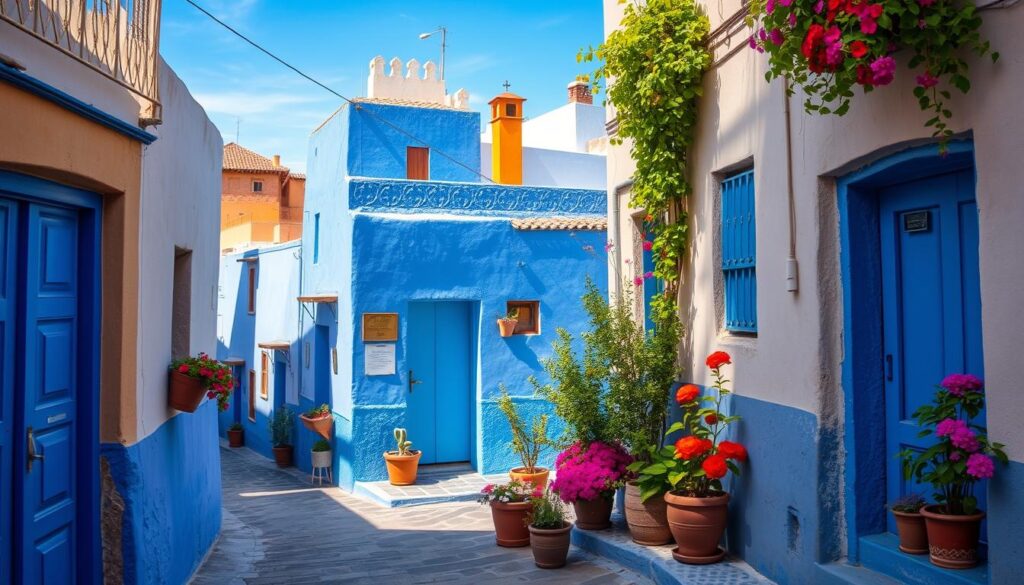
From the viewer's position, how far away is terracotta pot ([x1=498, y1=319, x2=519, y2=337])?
42.7 ft

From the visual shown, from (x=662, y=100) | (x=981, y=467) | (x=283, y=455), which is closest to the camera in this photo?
(x=981, y=467)

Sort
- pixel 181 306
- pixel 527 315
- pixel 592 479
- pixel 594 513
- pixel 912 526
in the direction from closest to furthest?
pixel 912 526 < pixel 181 306 < pixel 592 479 < pixel 594 513 < pixel 527 315

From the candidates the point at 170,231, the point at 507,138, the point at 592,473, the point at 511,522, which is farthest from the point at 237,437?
the point at 170,231

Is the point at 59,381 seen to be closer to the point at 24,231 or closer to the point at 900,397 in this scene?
the point at 24,231

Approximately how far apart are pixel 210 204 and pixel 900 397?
6178 mm

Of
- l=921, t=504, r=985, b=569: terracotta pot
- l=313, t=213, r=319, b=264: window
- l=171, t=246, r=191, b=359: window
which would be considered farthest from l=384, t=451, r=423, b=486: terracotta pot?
l=921, t=504, r=985, b=569: terracotta pot

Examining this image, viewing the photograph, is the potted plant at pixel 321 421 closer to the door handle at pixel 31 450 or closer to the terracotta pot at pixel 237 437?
the terracotta pot at pixel 237 437

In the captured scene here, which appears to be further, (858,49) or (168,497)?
(168,497)

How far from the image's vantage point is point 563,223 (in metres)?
13.7

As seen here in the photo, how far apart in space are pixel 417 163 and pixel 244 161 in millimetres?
24386

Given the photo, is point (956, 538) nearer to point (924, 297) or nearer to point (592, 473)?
point (924, 297)

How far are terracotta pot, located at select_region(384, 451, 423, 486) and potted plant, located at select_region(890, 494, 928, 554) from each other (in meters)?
8.42

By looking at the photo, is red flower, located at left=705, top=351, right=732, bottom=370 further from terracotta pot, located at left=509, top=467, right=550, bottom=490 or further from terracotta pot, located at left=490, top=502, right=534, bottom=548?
terracotta pot, located at left=509, top=467, right=550, bottom=490

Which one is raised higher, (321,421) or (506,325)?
(506,325)
